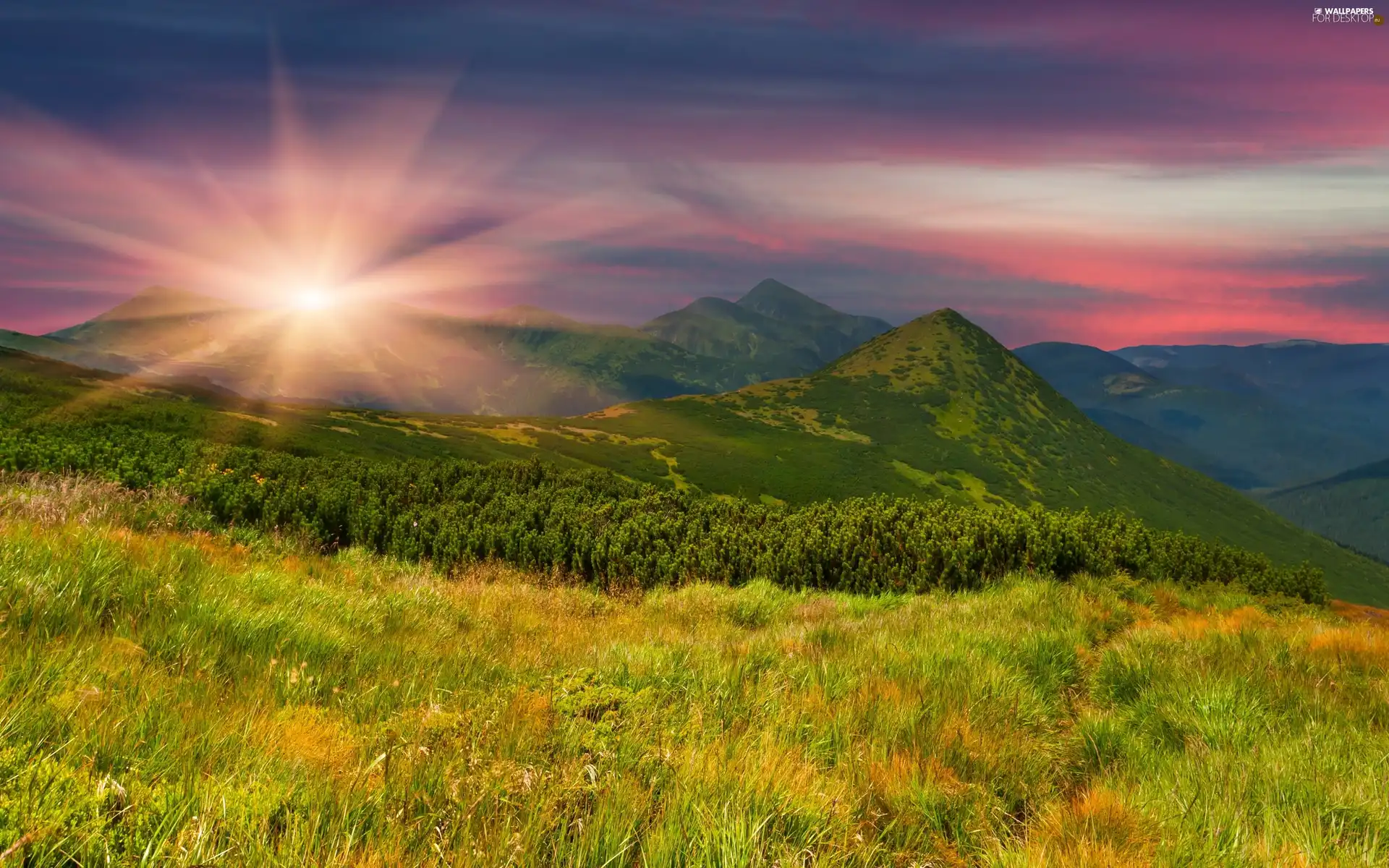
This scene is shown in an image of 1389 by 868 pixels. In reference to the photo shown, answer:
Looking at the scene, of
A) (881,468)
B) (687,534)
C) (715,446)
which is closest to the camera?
(687,534)

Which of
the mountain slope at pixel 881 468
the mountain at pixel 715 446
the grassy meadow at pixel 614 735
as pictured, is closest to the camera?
the grassy meadow at pixel 614 735

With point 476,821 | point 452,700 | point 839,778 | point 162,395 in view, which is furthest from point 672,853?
point 162,395

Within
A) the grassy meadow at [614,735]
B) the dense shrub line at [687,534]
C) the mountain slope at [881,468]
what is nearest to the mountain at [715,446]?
the mountain slope at [881,468]

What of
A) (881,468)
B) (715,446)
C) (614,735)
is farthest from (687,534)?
(881,468)

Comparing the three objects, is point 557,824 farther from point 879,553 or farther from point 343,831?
point 879,553

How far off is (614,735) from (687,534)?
1261cm

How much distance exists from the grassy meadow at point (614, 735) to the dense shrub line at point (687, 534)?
6.09m

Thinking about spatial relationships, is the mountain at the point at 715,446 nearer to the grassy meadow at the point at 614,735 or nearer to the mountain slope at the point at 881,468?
the mountain slope at the point at 881,468

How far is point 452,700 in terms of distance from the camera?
3865mm

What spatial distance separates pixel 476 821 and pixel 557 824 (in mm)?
314

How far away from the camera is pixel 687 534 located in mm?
16047

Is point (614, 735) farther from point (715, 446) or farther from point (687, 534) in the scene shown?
point (715, 446)

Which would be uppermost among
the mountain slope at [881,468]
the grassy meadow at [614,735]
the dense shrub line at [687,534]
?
the grassy meadow at [614,735]

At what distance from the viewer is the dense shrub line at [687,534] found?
44.1 ft
